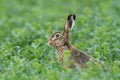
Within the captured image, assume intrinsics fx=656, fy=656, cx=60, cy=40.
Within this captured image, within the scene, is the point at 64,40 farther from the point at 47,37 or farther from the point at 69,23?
the point at 47,37

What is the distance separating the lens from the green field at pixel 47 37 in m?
8.40

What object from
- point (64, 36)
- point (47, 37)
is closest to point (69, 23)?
point (64, 36)

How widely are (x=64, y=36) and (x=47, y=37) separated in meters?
2.34

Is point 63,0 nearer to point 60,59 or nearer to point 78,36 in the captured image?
point 78,36

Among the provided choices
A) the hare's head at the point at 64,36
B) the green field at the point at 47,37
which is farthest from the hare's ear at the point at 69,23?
the green field at the point at 47,37

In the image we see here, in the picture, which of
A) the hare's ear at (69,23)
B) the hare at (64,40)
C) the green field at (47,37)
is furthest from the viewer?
the hare's ear at (69,23)

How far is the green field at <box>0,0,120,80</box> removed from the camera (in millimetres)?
8398

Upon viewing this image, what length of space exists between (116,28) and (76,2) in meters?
5.81

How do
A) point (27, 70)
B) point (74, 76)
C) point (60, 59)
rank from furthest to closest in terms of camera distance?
1. point (60, 59)
2. point (27, 70)
3. point (74, 76)

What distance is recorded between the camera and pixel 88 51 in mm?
10109

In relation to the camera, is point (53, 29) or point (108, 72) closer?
point (108, 72)

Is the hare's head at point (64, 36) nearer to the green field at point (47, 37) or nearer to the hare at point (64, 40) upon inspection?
the hare at point (64, 40)

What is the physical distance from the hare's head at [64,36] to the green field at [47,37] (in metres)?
0.27

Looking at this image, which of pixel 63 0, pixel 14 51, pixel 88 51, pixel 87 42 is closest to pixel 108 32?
pixel 87 42
